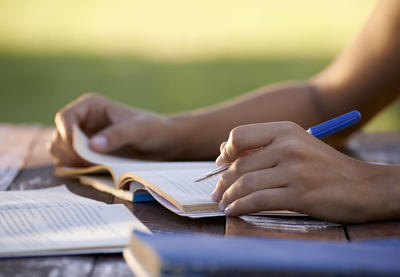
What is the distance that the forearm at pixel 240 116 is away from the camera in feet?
6.01

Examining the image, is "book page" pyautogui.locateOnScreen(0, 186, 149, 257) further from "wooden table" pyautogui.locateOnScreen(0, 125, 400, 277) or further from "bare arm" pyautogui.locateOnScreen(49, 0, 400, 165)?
"bare arm" pyautogui.locateOnScreen(49, 0, 400, 165)

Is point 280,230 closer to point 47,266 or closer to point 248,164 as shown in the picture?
point 248,164

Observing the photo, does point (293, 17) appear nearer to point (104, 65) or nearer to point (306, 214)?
point (104, 65)

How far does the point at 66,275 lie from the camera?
929 millimetres

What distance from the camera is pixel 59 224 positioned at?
43.8 inches

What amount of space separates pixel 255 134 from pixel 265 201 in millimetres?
108

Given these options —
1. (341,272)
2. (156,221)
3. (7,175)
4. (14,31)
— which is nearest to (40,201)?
(156,221)

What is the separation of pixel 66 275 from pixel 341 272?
1.20 ft

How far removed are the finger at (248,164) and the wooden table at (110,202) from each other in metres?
0.05

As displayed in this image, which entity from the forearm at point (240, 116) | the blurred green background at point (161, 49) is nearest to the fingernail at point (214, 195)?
the forearm at point (240, 116)

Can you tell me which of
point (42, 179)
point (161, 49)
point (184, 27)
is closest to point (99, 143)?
point (42, 179)

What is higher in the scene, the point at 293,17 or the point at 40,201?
the point at 40,201

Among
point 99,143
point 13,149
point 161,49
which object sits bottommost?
point 161,49

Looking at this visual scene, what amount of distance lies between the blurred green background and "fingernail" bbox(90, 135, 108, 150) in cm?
360
